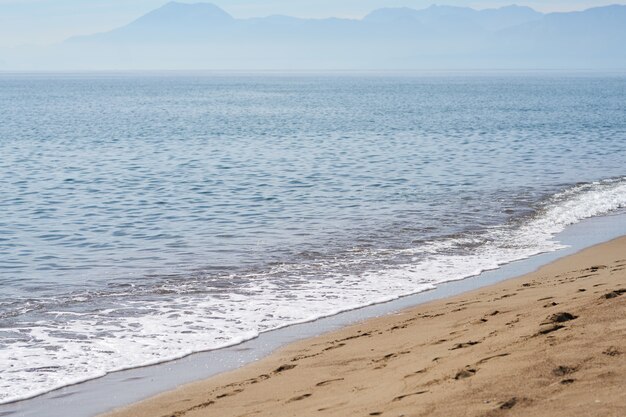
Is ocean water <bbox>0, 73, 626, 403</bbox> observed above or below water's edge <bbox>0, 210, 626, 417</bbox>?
below

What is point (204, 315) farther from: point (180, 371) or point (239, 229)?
point (239, 229)

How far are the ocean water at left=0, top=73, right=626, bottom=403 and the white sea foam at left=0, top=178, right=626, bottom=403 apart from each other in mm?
38

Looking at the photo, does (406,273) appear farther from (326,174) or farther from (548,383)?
(326,174)

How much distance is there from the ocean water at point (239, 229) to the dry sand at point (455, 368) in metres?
1.64

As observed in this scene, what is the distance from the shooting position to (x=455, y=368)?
706cm

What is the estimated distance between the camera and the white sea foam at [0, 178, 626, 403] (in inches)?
381

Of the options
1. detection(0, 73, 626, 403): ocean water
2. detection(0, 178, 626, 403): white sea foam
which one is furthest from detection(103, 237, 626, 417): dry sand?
detection(0, 73, 626, 403): ocean water

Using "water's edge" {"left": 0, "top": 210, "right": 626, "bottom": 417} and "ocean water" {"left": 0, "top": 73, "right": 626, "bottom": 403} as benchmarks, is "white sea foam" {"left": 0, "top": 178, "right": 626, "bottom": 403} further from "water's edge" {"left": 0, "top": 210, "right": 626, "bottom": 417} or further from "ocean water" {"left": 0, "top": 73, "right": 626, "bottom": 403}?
"water's edge" {"left": 0, "top": 210, "right": 626, "bottom": 417}

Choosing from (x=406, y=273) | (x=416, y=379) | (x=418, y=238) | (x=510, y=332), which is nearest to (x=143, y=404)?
(x=416, y=379)

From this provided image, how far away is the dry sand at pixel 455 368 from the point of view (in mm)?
6109

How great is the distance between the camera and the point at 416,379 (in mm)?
7020

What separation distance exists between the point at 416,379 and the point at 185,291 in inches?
283

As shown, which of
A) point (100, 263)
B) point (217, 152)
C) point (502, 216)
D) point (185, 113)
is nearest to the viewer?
point (100, 263)

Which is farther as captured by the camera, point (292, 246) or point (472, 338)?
point (292, 246)
